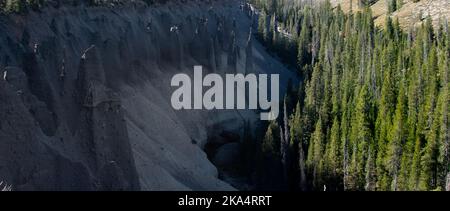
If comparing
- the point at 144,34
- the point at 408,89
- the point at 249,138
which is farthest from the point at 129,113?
the point at 408,89

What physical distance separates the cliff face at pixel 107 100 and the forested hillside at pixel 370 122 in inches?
349

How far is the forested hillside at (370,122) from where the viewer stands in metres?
51.2

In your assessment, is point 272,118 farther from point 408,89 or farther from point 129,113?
point 129,113

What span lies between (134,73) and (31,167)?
1082 inches

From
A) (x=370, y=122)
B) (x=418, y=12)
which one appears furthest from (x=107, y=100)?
(x=418, y=12)

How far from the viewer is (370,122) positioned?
60.0 meters

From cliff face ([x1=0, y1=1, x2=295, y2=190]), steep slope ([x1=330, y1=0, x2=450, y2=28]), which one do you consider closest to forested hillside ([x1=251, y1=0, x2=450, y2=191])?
cliff face ([x1=0, y1=1, x2=295, y2=190])

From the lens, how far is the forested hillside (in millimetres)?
51156

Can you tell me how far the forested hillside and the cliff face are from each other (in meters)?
8.87

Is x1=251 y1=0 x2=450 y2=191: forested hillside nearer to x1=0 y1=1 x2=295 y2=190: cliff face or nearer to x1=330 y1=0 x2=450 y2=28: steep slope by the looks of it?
x1=0 y1=1 x2=295 y2=190: cliff face

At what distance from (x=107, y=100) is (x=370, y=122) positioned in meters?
34.8

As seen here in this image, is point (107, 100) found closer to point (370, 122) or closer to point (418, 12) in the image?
point (370, 122)

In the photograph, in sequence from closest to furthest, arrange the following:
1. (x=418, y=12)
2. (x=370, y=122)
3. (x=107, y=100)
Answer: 1. (x=107, y=100)
2. (x=370, y=122)
3. (x=418, y=12)
